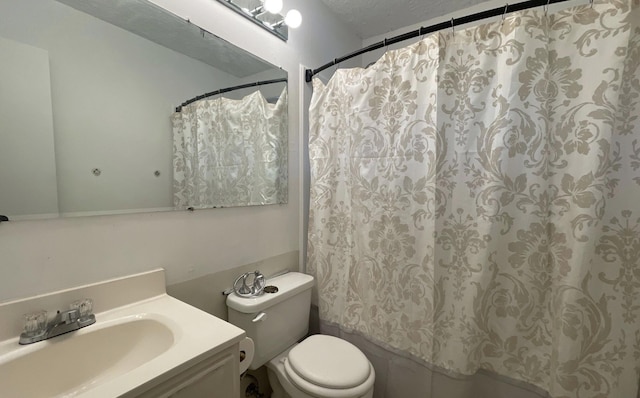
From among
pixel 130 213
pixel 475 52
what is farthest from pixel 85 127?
pixel 475 52

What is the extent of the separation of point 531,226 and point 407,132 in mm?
600

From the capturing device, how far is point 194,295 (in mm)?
1068

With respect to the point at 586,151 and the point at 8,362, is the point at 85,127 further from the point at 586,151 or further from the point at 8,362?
the point at 586,151

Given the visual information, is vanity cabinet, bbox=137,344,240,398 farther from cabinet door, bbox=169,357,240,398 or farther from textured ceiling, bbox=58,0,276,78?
textured ceiling, bbox=58,0,276,78

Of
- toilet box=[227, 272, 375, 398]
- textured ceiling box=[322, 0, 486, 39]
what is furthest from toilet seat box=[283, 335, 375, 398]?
textured ceiling box=[322, 0, 486, 39]

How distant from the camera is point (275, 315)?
120 centimetres

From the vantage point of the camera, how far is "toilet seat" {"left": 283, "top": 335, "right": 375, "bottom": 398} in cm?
100

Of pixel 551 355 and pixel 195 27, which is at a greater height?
pixel 195 27

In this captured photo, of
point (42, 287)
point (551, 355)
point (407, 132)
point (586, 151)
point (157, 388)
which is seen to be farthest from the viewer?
point (407, 132)

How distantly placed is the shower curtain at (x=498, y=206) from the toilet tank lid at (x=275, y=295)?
0.81 feet

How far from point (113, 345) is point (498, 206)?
1.39 meters

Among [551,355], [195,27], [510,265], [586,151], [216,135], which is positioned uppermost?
[195,27]

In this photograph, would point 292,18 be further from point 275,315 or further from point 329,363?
point 329,363

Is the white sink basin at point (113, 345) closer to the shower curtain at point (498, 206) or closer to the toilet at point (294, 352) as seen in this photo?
the toilet at point (294, 352)
